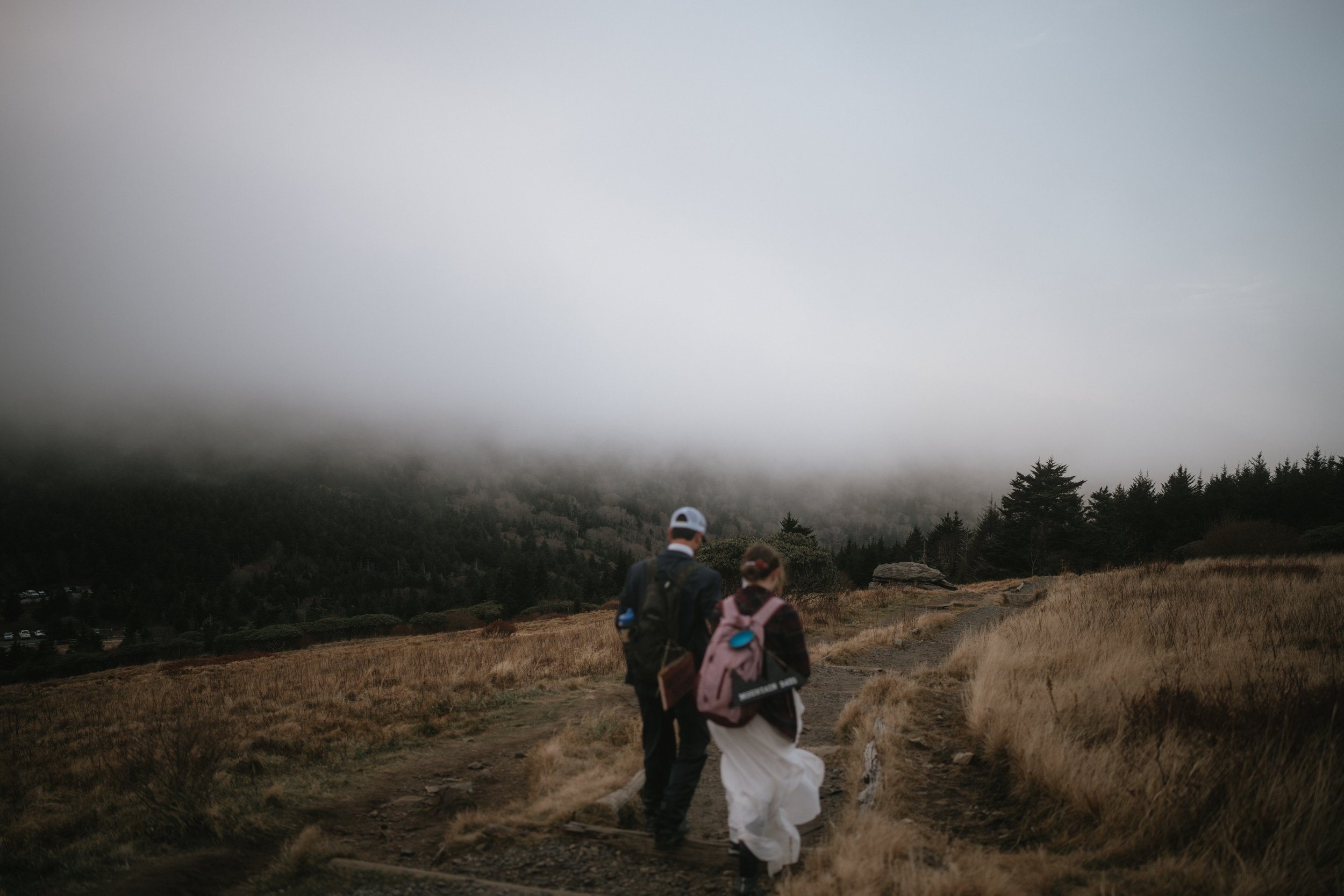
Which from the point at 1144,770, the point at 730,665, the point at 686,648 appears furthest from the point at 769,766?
the point at 1144,770

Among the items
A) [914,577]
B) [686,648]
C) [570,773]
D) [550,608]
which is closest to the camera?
[686,648]

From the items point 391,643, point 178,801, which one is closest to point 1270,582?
Answer: point 178,801

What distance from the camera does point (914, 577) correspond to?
121 feet

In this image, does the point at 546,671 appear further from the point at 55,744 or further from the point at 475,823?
the point at 55,744

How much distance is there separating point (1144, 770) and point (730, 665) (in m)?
3.02

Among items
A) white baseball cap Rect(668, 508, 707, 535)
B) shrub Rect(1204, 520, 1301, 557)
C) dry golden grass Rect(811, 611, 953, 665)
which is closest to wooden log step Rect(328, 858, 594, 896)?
white baseball cap Rect(668, 508, 707, 535)

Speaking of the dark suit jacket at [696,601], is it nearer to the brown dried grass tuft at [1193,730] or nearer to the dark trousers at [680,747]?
the dark trousers at [680,747]

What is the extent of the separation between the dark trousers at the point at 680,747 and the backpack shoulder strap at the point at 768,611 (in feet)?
3.53

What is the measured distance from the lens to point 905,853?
12.8ft

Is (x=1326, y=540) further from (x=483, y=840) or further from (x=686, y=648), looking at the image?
(x=483, y=840)

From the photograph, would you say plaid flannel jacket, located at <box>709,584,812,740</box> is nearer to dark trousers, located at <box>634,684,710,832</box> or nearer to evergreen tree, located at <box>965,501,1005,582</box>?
dark trousers, located at <box>634,684,710,832</box>

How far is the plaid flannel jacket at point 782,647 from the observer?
3.88 meters

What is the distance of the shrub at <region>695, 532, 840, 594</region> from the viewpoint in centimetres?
2244

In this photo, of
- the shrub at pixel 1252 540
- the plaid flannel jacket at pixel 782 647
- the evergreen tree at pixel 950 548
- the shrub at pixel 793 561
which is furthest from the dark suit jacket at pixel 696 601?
the evergreen tree at pixel 950 548
